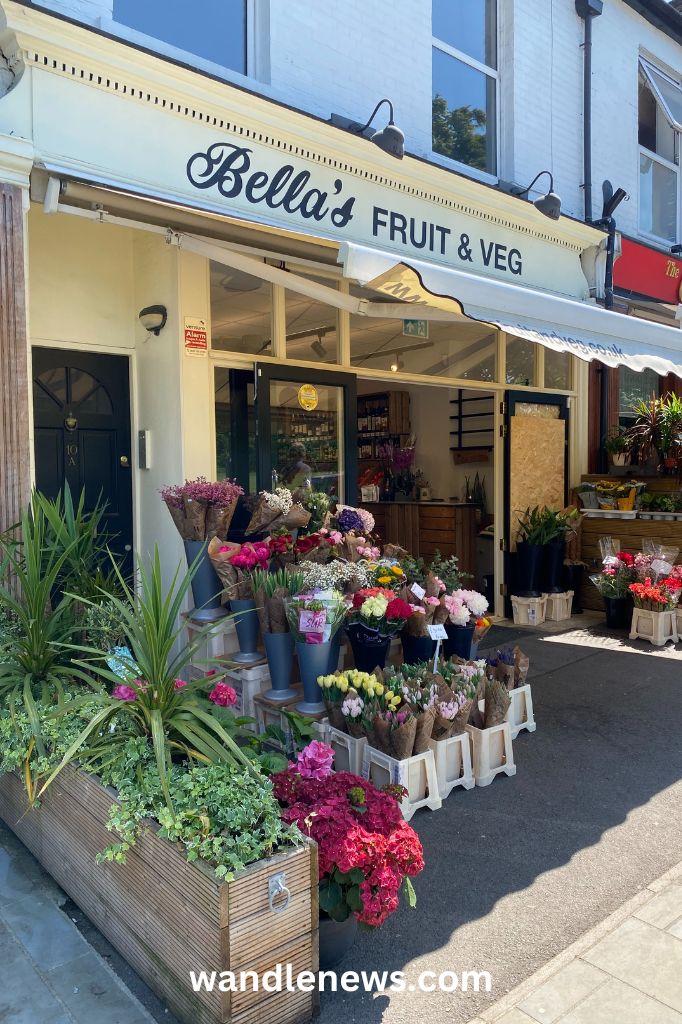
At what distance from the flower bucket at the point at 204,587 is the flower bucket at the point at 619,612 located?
13.2 ft

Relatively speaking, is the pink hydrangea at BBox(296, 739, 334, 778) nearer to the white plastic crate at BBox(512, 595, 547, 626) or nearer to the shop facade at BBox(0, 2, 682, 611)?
the shop facade at BBox(0, 2, 682, 611)

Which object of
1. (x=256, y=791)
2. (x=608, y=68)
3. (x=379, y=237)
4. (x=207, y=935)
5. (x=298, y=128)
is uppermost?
(x=608, y=68)

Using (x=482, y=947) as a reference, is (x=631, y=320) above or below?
above

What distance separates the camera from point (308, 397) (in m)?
5.43

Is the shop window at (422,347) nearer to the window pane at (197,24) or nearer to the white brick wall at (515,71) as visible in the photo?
the white brick wall at (515,71)

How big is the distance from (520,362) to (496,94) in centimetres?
253

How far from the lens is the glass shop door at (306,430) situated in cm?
509

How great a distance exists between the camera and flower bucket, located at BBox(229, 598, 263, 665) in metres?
3.94

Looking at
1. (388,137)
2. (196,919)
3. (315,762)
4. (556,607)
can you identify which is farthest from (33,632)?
(556,607)

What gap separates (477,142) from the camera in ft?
22.0

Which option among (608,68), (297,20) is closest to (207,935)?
(297,20)

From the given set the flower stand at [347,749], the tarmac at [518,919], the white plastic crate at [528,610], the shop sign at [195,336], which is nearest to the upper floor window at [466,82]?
the shop sign at [195,336]

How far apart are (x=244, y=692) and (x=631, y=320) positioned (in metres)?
3.62

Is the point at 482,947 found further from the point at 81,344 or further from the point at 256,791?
the point at 81,344
